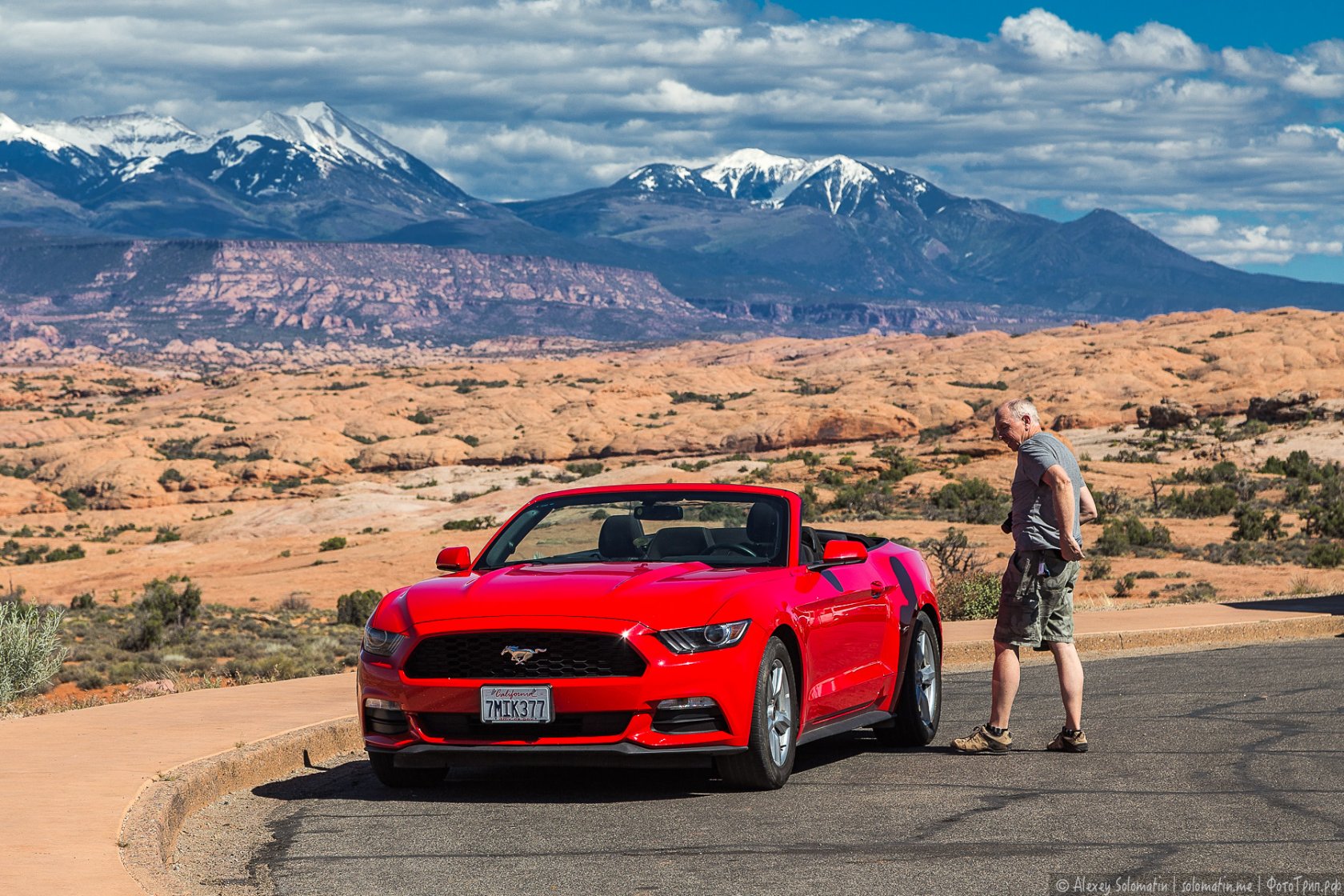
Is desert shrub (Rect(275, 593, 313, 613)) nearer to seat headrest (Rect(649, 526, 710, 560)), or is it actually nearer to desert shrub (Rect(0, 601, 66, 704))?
desert shrub (Rect(0, 601, 66, 704))

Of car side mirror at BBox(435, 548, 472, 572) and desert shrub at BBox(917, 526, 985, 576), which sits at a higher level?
car side mirror at BBox(435, 548, 472, 572)

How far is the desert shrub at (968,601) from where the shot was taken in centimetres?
2031

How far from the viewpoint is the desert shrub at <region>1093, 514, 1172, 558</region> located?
112 ft

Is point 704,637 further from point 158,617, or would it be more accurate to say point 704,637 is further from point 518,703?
point 158,617

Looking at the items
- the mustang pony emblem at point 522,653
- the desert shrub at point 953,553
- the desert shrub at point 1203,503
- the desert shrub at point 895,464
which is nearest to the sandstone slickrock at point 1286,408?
the desert shrub at point 895,464

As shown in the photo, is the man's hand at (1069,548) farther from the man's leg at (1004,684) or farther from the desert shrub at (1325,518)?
the desert shrub at (1325,518)

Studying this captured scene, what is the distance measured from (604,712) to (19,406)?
104 metres

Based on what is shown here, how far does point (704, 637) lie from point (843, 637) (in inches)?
56.2

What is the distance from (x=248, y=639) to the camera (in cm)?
2530

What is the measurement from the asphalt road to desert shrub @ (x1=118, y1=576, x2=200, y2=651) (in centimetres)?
1518

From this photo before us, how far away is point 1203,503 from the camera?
4172cm

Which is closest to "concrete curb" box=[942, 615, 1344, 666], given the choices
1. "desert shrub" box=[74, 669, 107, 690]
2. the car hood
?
the car hood

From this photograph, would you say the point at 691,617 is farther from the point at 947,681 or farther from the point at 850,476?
the point at 850,476

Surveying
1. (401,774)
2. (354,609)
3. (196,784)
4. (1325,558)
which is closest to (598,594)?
(401,774)
